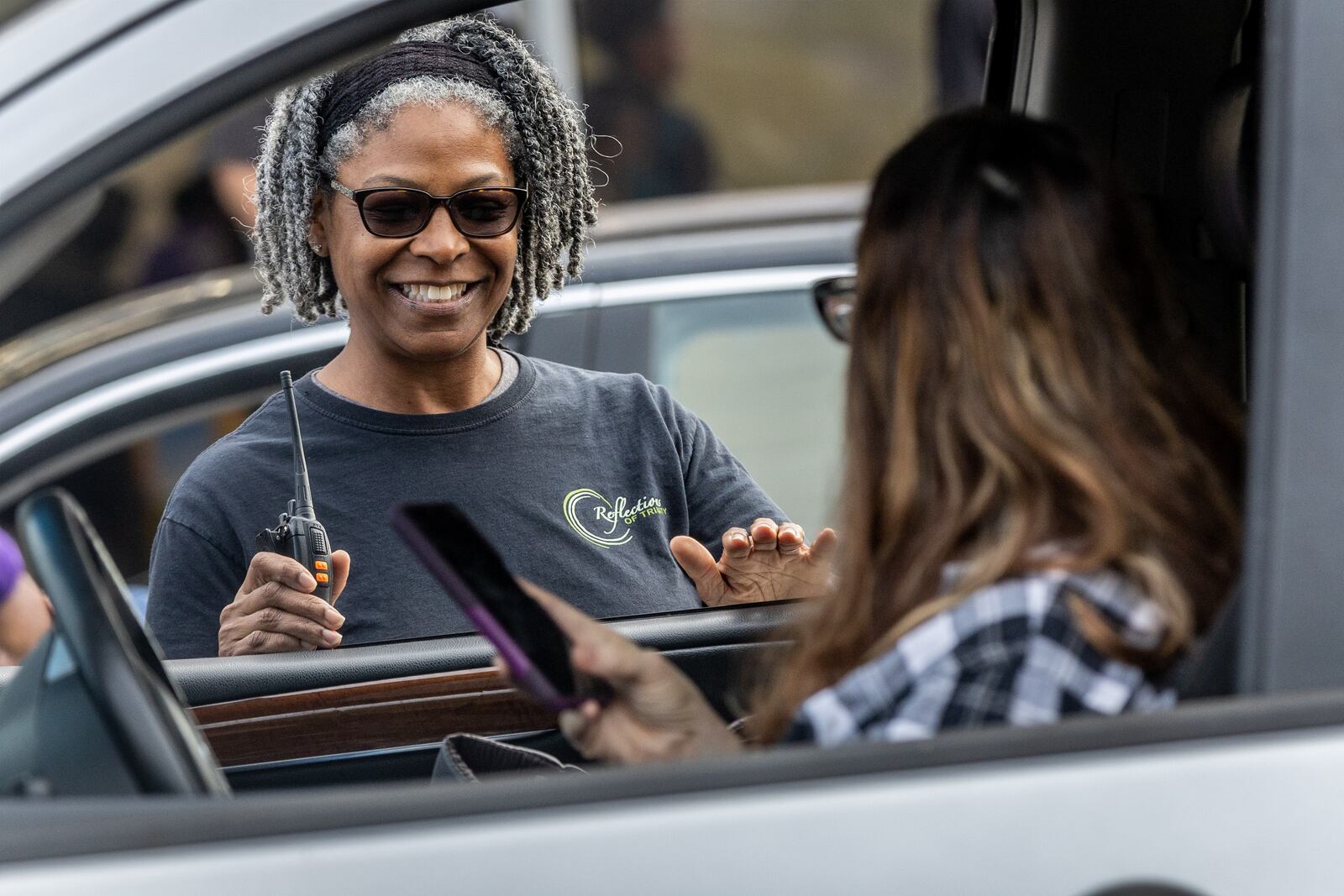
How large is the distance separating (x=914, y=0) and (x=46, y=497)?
868cm

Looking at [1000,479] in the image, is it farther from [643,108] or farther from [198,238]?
[643,108]

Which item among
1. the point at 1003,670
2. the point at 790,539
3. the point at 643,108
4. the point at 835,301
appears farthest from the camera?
the point at 643,108

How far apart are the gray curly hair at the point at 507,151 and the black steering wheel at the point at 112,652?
37.3 inches

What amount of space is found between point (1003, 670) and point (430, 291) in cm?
130

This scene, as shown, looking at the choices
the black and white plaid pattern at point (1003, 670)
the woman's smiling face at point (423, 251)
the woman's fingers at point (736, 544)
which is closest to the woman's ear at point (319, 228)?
the woman's smiling face at point (423, 251)

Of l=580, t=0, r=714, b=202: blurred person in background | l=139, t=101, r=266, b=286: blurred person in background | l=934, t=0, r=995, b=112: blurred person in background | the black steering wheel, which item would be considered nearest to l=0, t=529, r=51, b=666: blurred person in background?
the black steering wheel

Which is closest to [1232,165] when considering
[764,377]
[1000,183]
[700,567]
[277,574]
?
[1000,183]

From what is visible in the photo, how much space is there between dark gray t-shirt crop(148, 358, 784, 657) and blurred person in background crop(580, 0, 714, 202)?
3.56 meters

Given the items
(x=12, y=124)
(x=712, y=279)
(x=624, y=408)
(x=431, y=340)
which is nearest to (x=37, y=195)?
(x=12, y=124)

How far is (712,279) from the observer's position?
13.7ft

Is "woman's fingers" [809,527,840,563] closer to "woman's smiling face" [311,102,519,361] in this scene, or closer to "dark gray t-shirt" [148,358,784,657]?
"dark gray t-shirt" [148,358,784,657]

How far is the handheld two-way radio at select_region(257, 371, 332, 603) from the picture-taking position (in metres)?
2.15

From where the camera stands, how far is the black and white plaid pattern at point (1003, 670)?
116 cm

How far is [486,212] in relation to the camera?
227 cm
